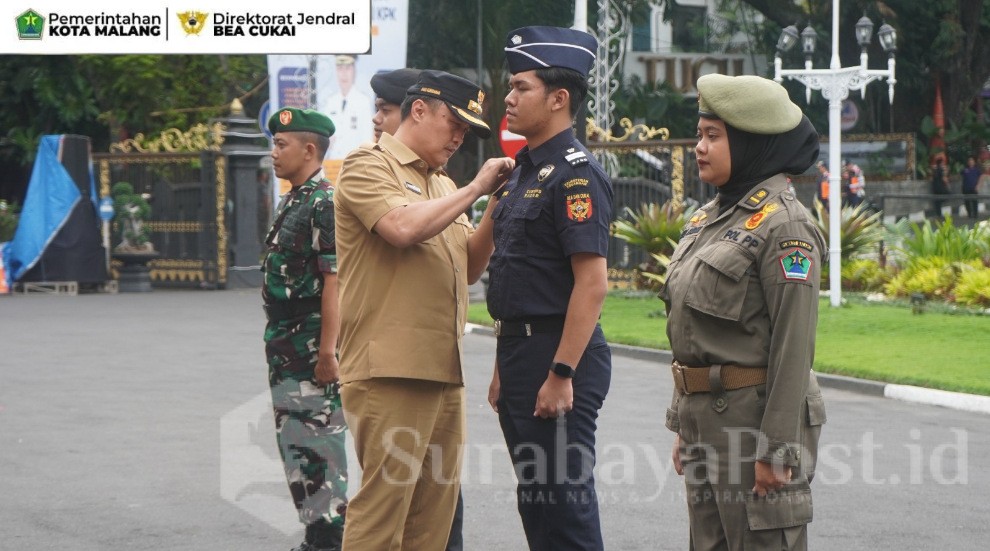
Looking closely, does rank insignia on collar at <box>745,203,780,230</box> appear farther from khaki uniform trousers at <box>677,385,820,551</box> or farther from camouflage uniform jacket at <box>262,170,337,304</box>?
camouflage uniform jacket at <box>262,170,337,304</box>

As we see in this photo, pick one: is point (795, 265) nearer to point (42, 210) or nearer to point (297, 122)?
point (297, 122)

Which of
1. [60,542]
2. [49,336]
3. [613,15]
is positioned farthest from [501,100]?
[60,542]

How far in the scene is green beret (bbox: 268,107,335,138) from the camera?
5863 millimetres

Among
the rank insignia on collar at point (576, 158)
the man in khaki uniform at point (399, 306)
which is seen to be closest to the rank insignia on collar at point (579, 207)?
the rank insignia on collar at point (576, 158)

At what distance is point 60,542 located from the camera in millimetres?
6219

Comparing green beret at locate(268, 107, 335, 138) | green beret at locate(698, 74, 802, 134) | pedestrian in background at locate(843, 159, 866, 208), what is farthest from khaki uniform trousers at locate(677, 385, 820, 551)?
pedestrian in background at locate(843, 159, 866, 208)

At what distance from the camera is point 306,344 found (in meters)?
5.77

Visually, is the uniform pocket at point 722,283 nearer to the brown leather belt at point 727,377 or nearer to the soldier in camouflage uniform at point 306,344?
the brown leather belt at point 727,377

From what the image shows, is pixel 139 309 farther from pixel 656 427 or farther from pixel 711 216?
pixel 711 216

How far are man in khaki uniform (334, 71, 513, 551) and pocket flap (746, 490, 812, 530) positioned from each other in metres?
1.20

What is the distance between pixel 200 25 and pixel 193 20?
0.09m

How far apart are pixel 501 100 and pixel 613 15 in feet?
12.7

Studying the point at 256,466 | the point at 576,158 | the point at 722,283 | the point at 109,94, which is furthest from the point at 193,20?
A: the point at 109,94

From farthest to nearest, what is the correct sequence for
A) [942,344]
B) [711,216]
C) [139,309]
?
[139,309], [942,344], [711,216]
